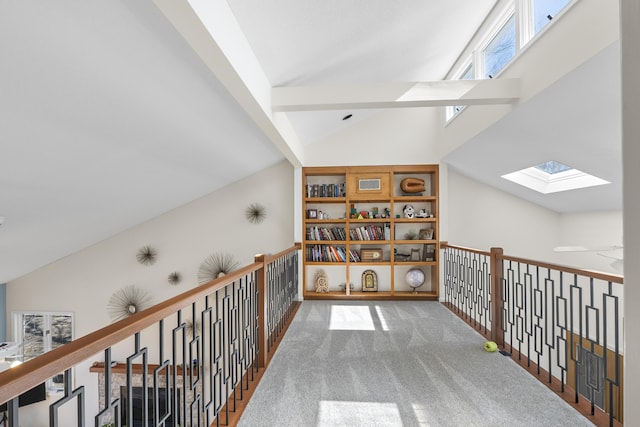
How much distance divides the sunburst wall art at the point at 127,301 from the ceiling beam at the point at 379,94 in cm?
388

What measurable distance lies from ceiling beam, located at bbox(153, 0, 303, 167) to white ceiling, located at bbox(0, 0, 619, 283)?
3.6 inches

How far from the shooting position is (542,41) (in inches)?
94.0

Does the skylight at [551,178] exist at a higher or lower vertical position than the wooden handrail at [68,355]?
higher

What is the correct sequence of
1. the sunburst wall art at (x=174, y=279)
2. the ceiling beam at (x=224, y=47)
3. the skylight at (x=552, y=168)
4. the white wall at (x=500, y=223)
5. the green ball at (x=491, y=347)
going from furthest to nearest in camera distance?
the sunburst wall art at (x=174, y=279)
the white wall at (x=500, y=223)
the skylight at (x=552, y=168)
the green ball at (x=491, y=347)
the ceiling beam at (x=224, y=47)

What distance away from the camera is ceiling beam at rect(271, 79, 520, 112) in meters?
2.78

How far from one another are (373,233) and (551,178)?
2355 millimetres

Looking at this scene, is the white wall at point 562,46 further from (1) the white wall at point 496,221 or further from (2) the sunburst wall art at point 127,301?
(2) the sunburst wall art at point 127,301

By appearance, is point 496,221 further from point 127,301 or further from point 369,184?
point 127,301

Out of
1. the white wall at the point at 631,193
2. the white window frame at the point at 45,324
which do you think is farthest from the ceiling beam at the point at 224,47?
the white window frame at the point at 45,324

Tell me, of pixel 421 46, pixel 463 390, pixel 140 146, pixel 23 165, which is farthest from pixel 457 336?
pixel 23 165

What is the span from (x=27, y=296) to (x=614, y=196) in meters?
7.99

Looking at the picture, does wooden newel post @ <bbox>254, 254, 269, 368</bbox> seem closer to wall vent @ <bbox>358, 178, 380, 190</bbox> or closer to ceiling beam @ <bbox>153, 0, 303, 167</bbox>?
ceiling beam @ <bbox>153, 0, 303, 167</bbox>

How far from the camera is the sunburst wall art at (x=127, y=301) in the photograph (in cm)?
496

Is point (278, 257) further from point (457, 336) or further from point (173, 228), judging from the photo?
point (173, 228)
